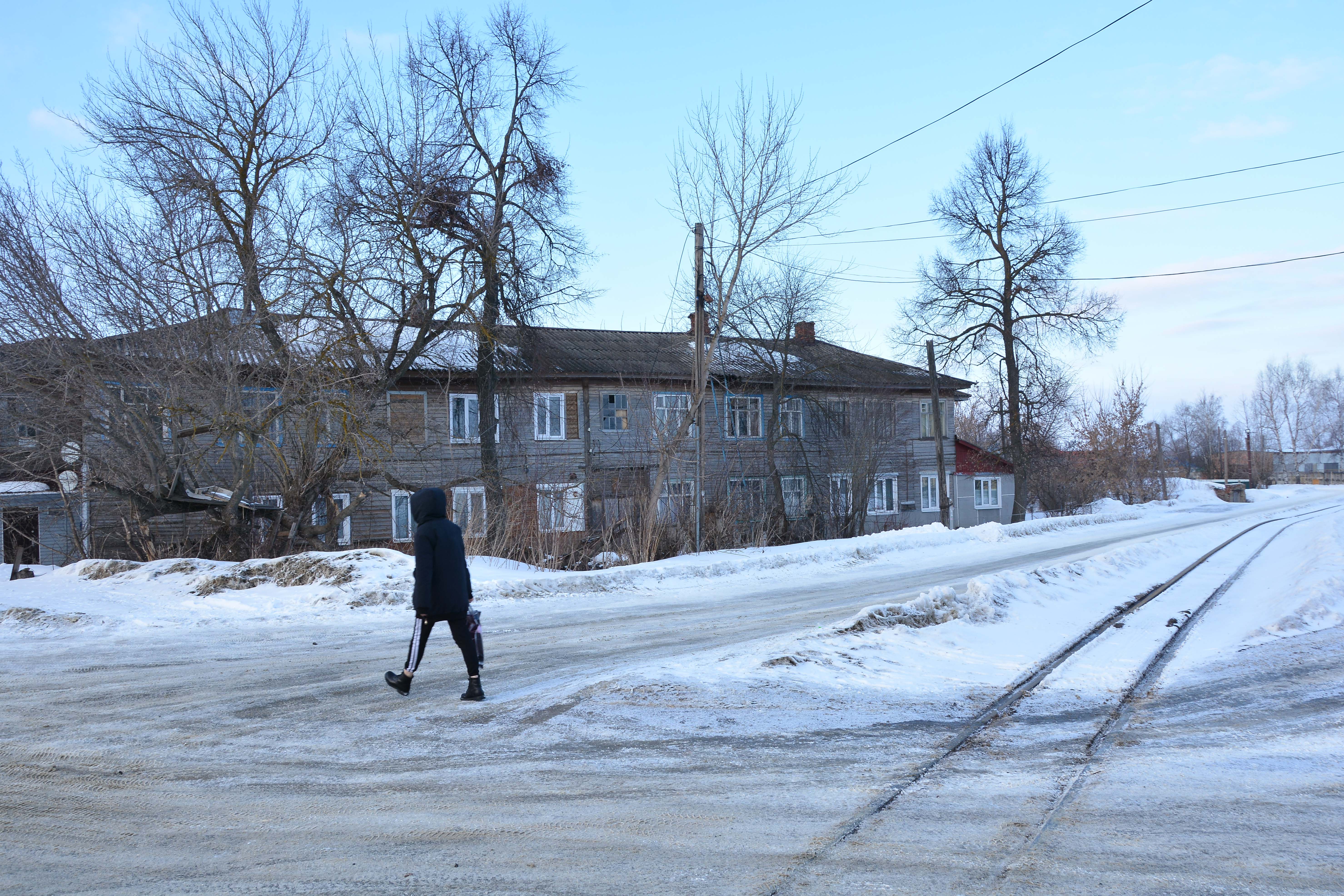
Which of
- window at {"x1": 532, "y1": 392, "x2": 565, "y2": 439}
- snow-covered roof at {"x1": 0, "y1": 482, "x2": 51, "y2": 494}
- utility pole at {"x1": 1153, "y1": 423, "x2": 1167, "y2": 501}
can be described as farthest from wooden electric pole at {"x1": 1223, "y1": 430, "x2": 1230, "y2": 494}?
snow-covered roof at {"x1": 0, "y1": 482, "x2": 51, "y2": 494}

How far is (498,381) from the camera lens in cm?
2672

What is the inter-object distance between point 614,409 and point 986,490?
24693mm

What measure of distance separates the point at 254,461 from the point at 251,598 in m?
6.71

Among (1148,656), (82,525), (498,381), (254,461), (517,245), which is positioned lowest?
(1148,656)

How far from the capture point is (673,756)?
222 inches

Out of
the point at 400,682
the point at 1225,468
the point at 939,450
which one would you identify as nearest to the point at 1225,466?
the point at 1225,468

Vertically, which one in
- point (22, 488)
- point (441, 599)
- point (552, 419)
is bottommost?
point (441, 599)

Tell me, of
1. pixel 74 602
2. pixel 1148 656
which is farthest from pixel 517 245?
pixel 1148 656

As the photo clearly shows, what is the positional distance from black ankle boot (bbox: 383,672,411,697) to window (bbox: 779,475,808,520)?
Result: 1996 cm

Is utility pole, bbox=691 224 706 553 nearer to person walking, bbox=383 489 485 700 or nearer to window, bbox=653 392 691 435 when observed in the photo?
window, bbox=653 392 691 435

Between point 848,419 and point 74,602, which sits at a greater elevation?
point 848,419

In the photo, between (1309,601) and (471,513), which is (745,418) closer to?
(471,513)

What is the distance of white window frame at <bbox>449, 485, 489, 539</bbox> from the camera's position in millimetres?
18688

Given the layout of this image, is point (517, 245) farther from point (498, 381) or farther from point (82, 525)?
point (82, 525)
